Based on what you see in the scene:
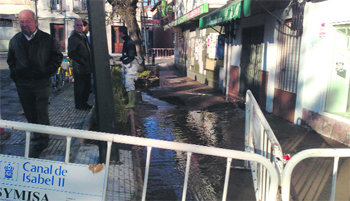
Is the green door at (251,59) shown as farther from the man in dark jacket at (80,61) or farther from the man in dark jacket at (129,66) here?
the man in dark jacket at (80,61)

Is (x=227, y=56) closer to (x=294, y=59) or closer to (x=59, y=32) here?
(x=294, y=59)

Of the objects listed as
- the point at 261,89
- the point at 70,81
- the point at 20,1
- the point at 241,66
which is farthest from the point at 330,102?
the point at 70,81

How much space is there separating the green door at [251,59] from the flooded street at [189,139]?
102 cm

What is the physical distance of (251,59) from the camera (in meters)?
9.30

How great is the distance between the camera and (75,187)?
87.7 inches

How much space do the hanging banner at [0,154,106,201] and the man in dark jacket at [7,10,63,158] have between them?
1.76m

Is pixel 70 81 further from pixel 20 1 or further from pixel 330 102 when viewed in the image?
pixel 330 102

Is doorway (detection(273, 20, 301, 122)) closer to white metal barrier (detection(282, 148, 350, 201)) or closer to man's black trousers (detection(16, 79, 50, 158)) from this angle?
white metal barrier (detection(282, 148, 350, 201))

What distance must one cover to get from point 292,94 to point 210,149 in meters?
5.40

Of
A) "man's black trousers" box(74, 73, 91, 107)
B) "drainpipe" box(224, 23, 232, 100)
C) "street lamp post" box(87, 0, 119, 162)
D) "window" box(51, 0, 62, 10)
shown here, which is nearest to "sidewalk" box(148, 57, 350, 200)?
"drainpipe" box(224, 23, 232, 100)

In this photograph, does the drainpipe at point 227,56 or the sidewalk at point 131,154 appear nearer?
the sidewalk at point 131,154

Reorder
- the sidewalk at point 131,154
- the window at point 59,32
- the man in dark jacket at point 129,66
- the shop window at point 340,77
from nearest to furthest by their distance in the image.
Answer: the sidewalk at point 131,154 < the shop window at point 340,77 < the man in dark jacket at point 129,66 < the window at point 59,32

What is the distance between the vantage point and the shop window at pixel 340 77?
18.3 ft

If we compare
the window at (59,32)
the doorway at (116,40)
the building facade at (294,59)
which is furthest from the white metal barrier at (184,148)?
the doorway at (116,40)
